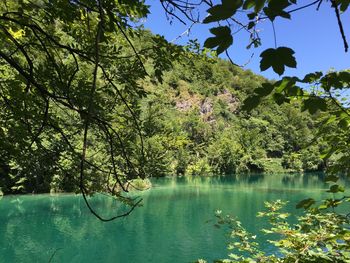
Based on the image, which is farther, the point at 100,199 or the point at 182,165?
the point at 182,165

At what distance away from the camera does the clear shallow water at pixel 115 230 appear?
12539 millimetres

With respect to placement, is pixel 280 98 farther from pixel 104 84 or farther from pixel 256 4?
pixel 104 84

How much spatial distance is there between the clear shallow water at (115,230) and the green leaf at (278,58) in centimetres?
772

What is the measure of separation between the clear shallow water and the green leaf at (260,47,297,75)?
7.72 metres

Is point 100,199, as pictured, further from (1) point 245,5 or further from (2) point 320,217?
(1) point 245,5

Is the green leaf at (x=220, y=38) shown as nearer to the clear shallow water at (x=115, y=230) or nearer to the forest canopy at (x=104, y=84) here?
the forest canopy at (x=104, y=84)

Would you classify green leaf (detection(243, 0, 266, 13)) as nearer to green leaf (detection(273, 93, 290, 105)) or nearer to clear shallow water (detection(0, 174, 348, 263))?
green leaf (detection(273, 93, 290, 105))

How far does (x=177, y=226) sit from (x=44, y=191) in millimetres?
15221

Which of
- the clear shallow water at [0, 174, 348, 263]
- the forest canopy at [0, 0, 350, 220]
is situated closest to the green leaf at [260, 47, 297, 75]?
the forest canopy at [0, 0, 350, 220]

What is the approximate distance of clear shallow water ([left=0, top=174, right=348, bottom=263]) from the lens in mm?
12539

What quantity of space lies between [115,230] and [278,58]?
53.4 feet

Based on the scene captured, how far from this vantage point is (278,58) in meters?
0.70

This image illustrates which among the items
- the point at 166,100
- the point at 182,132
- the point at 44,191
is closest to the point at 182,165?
the point at 182,132

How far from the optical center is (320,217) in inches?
111
